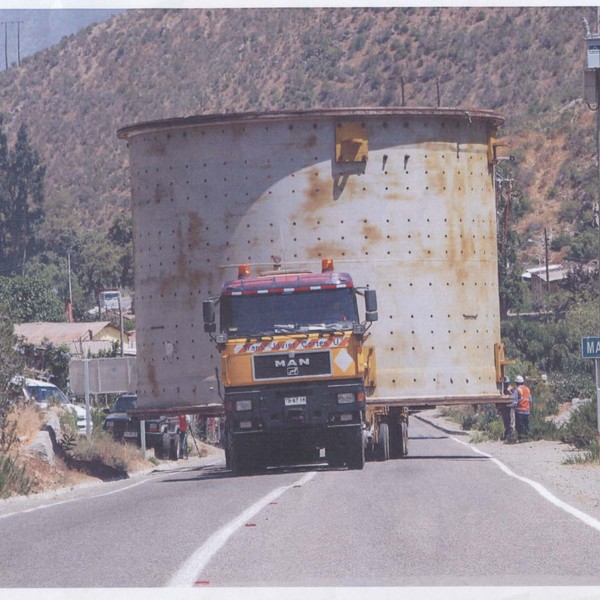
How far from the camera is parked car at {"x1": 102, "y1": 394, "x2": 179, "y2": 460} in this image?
3512cm

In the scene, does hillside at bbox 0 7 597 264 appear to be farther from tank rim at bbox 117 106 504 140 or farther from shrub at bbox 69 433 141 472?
tank rim at bbox 117 106 504 140

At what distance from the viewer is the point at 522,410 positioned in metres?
35.4

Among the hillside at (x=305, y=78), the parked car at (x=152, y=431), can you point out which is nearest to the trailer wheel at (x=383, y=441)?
the parked car at (x=152, y=431)

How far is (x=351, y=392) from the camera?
75.9 feet

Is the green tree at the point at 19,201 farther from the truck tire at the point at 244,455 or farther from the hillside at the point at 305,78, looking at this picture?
the truck tire at the point at 244,455

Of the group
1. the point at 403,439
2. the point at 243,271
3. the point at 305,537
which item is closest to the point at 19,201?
the point at 403,439

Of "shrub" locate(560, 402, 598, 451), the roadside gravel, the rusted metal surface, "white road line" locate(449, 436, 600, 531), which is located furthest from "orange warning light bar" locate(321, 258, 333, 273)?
"shrub" locate(560, 402, 598, 451)

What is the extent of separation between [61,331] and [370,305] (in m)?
54.4

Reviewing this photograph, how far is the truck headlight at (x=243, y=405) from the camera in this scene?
23125mm

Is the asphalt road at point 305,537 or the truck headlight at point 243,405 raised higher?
the truck headlight at point 243,405

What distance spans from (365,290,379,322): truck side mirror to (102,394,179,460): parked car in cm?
1251

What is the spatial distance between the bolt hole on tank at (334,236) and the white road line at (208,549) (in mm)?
8012

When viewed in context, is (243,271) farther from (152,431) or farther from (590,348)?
(152,431)
